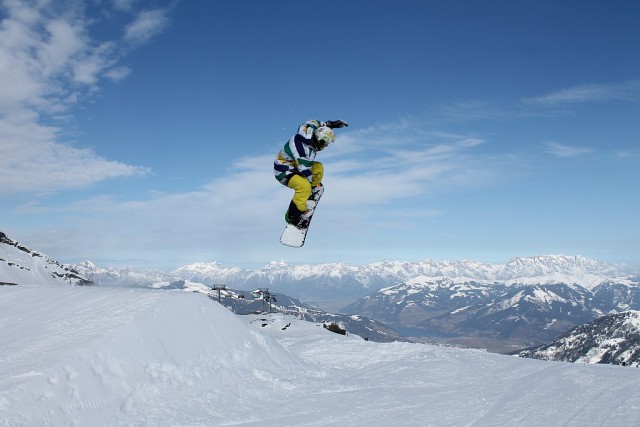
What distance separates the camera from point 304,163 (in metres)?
9.75

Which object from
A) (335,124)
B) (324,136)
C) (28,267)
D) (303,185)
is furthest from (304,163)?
(28,267)

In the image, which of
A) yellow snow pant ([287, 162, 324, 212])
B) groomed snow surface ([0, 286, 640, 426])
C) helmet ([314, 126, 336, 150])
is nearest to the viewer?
groomed snow surface ([0, 286, 640, 426])

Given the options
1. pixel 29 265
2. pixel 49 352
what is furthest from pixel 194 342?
pixel 29 265

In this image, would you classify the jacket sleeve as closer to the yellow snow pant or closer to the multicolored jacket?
the multicolored jacket

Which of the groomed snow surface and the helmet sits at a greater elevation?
the helmet

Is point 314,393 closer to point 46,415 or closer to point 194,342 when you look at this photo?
point 194,342

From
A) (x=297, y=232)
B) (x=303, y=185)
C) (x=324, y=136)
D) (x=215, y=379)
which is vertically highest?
(x=324, y=136)

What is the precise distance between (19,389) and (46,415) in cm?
58

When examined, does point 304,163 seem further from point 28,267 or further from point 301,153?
point 28,267

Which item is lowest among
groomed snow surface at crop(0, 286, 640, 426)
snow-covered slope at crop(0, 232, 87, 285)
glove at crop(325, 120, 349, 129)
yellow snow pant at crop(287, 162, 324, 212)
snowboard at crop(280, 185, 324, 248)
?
groomed snow surface at crop(0, 286, 640, 426)

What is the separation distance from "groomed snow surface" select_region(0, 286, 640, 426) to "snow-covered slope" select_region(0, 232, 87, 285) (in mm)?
55041

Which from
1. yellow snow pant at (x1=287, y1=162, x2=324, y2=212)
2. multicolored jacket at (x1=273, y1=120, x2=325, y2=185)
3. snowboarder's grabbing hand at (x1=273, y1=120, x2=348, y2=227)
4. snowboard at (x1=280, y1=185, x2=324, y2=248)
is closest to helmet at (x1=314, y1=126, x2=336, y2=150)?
snowboarder's grabbing hand at (x1=273, y1=120, x2=348, y2=227)

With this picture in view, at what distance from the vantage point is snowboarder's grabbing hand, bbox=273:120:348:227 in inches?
363

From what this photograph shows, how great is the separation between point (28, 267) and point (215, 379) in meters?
69.0
